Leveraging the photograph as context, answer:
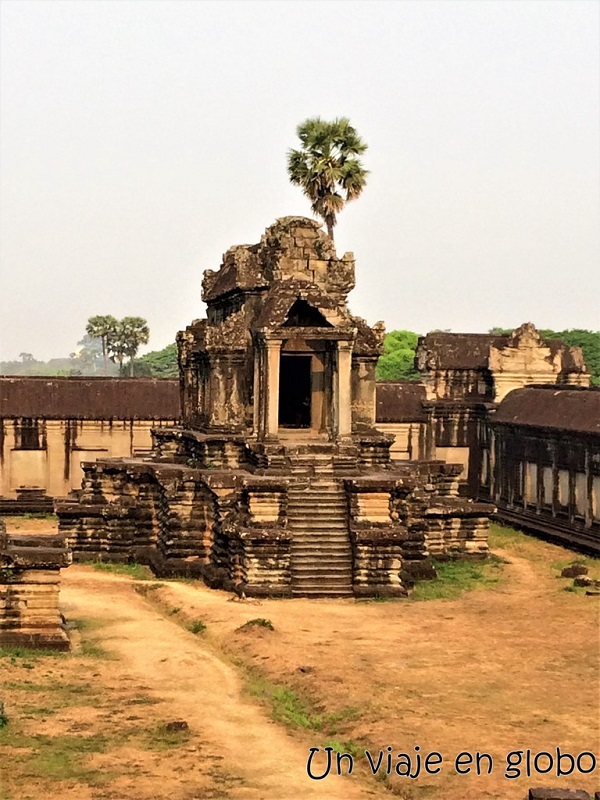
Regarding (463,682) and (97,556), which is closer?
(463,682)

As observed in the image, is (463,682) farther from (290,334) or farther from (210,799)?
(290,334)

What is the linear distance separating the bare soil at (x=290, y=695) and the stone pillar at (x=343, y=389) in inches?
191

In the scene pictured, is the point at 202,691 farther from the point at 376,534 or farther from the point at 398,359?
the point at 398,359

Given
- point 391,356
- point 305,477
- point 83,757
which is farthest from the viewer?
point 391,356

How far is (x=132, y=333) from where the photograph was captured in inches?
3027

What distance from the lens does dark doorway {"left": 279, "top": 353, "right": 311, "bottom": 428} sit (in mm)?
31000

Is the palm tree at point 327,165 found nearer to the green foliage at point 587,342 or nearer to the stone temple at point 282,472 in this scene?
the stone temple at point 282,472

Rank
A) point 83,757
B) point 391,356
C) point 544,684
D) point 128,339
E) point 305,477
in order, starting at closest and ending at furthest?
point 83,757
point 544,684
point 305,477
point 128,339
point 391,356

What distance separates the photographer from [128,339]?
76.8m

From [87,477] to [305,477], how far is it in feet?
23.7

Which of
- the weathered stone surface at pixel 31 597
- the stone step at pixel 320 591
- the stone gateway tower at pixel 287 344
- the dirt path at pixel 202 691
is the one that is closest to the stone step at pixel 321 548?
the stone step at pixel 320 591

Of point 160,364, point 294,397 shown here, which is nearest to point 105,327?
point 160,364

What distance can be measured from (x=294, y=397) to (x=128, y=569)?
21.4ft

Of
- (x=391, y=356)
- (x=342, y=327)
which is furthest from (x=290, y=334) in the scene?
(x=391, y=356)
